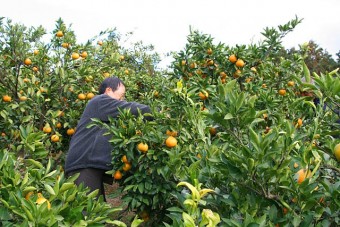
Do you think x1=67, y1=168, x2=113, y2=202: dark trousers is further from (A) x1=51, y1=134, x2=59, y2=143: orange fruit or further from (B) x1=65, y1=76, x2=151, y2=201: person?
(A) x1=51, y1=134, x2=59, y2=143: orange fruit

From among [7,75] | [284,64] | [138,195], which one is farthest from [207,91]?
[7,75]

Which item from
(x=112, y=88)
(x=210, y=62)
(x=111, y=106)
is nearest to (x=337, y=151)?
(x=111, y=106)

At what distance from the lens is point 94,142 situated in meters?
3.25

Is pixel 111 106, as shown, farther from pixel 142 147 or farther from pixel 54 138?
pixel 54 138

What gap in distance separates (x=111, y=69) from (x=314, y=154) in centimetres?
373

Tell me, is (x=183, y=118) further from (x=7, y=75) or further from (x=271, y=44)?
(x=7, y=75)

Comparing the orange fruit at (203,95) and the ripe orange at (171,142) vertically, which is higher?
the orange fruit at (203,95)

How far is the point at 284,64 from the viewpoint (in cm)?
435

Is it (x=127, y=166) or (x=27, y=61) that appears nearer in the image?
(x=127, y=166)

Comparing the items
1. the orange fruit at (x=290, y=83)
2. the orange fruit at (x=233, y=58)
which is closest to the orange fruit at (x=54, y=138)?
the orange fruit at (x=233, y=58)

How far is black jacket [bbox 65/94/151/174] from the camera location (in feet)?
10.4

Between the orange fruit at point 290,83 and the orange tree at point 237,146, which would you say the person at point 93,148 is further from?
the orange fruit at point 290,83

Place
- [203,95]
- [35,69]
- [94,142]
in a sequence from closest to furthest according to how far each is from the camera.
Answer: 1. [203,95]
2. [94,142]
3. [35,69]

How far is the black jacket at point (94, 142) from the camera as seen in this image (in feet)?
10.4
